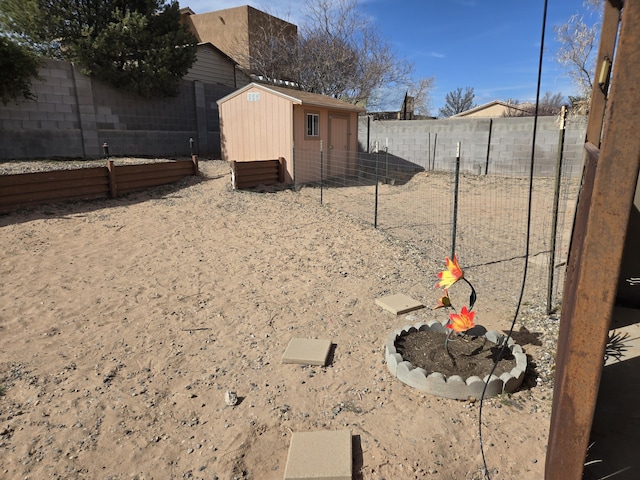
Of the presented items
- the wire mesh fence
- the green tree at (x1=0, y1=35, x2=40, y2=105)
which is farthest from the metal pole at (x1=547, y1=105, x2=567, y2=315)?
the green tree at (x1=0, y1=35, x2=40, y2=105)

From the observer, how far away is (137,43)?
1324 centimetres

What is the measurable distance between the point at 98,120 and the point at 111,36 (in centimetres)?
261

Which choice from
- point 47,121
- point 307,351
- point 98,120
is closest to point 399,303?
point 307,351

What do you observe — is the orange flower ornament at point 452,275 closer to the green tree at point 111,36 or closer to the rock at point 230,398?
the rock at point 230,398

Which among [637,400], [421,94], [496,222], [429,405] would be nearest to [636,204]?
[637,400]

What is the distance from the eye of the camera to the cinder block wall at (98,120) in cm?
1123

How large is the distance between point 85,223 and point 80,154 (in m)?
6.84

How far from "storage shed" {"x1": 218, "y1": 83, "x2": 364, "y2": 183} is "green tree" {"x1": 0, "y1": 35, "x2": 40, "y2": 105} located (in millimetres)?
5115

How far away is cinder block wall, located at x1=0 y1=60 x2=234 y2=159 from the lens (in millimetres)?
11234

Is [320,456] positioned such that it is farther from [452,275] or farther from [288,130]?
[288,130]

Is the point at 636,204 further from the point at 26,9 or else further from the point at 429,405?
the point at 26,9

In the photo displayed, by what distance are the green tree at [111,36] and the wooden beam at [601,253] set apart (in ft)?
46.8

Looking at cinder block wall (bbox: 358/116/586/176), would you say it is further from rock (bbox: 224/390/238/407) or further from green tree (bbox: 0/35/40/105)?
rock (bbox: 224/390/238/407)

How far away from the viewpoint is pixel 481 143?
14.2 meters
